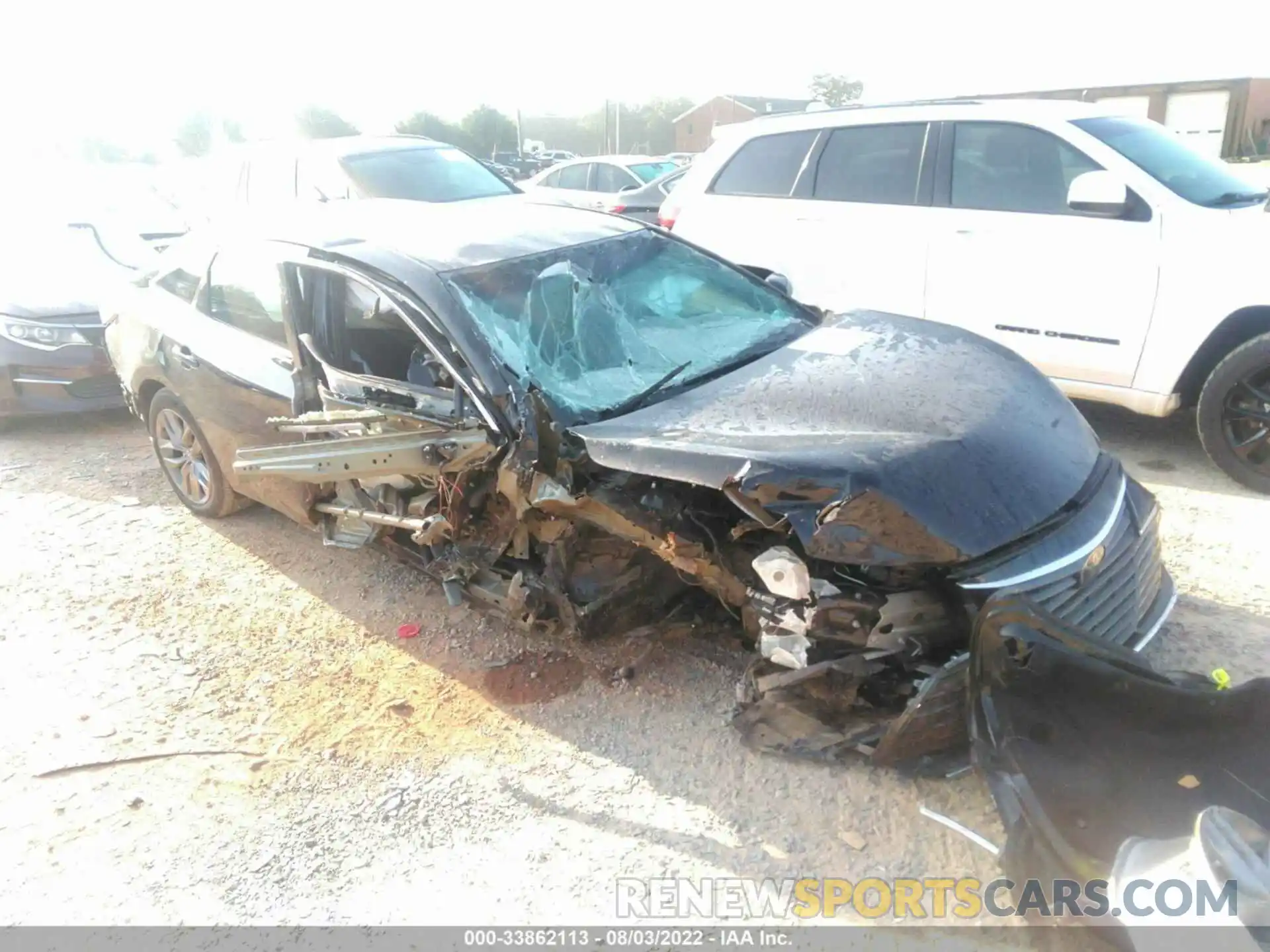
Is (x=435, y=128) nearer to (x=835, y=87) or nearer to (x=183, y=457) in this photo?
(x=835, y=87)

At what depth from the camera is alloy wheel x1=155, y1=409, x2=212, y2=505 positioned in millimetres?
4969

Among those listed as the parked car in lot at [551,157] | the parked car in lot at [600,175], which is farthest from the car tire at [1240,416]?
the parked car in lot at [551,157]

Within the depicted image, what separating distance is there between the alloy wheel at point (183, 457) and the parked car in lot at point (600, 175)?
797 centimetres

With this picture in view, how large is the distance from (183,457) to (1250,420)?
221 inches

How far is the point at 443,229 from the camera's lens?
13.1 feet

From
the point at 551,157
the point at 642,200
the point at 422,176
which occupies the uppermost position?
the point at 422,176

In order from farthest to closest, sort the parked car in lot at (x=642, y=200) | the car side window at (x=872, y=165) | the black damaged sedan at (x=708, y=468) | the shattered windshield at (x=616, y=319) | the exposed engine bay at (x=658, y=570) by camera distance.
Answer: the parked car in lot at (x=642, y=200), the car side window at (x=872, y=165), the shattered windshield at (x=616, y=319), the exposed engine bay at (x=658, y=570), the black damaged sedan at (x=708, y=468)

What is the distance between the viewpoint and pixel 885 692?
2748mm

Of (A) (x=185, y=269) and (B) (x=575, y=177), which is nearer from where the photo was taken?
(A) (x=185, y=269)


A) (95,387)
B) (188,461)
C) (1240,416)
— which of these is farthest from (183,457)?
(1240,416)

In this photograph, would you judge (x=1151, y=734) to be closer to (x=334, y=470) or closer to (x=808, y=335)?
(x=808, y=335)

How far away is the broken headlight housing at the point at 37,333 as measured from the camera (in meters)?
6.41

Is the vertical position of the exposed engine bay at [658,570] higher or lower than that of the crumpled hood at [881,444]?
lower

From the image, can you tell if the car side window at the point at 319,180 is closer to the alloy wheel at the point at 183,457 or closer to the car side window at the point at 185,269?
the car side window at the point at 185,269
